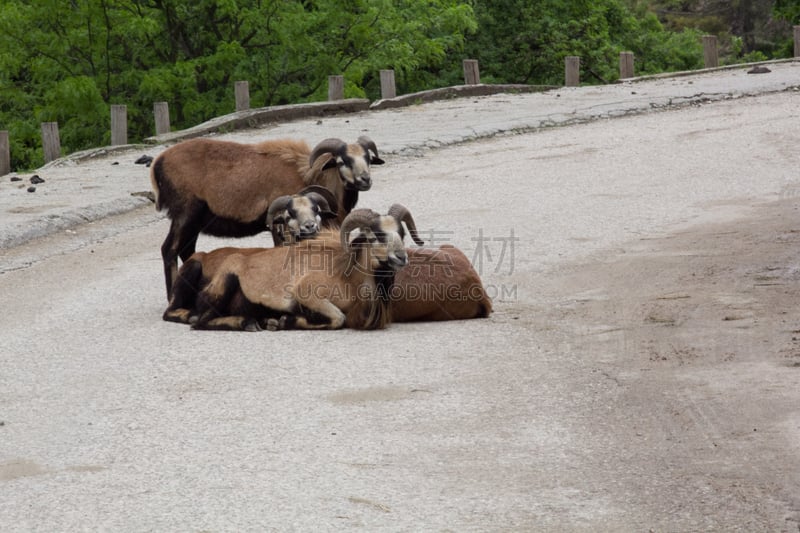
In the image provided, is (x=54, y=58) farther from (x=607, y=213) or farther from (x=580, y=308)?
(x=580, y=308)

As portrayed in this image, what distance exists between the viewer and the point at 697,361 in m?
8.50

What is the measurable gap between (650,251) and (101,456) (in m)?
6.94

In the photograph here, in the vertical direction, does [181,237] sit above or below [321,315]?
above

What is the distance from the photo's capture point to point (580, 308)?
10352mm

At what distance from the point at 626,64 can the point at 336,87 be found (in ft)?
28.6

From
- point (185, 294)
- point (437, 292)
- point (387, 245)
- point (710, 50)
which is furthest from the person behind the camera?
point (710, 50)

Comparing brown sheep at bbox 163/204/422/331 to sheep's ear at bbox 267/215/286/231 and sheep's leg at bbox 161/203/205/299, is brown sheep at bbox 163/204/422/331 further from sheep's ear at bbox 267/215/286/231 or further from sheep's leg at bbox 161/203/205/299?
sheep's leg at bbox 161/203/205/299

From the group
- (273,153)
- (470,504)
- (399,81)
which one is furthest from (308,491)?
(399,81)

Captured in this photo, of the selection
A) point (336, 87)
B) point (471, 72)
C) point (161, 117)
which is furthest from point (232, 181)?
point (471, 72)

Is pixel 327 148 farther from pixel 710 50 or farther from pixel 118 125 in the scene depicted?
pixel 710 50

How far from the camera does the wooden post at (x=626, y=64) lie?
105 ft

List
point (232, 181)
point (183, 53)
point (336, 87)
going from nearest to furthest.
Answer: point (232, 181) → point (336, 87) → point (183, 53)

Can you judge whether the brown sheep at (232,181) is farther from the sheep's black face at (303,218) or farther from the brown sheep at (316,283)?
the brown sheep at (316,283)

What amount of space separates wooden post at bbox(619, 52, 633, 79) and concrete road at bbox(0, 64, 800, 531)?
18595 millimetres
